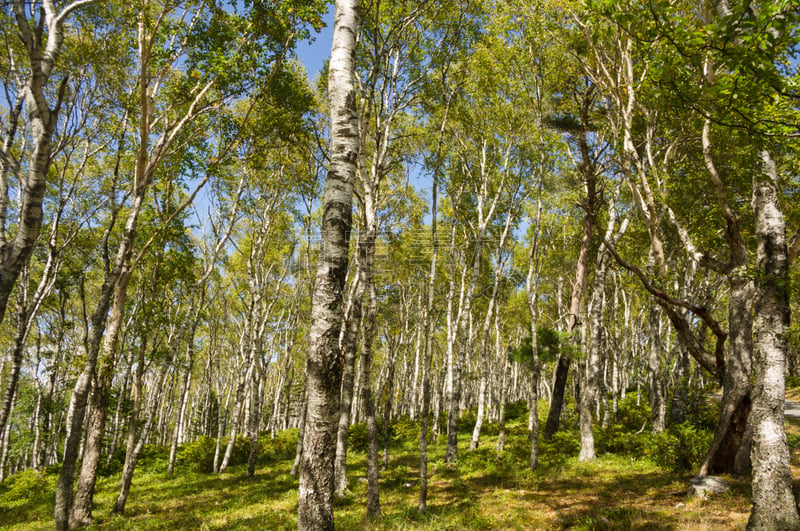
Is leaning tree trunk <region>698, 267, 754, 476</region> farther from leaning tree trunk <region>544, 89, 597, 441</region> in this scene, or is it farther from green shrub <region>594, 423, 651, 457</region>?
leaning tree trunk <region>544, 89, 597, 441</region>

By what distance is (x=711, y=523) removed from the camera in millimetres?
6301

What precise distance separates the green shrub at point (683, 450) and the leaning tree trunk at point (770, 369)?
5081 millimetres

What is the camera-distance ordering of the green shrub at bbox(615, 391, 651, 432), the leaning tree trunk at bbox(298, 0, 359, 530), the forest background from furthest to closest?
the green shrub at bbox(615, 391, 651, 432) < the forest background < the leaning tree trunk at bbox(298, 0, 359, 530)

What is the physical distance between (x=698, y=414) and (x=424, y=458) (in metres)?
13.6

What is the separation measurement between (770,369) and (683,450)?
571 cm

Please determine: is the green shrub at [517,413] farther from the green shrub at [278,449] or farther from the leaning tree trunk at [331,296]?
the leaning tree trunk at [331,296]

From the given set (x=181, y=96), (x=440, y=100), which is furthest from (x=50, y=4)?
(x=440, y=100)

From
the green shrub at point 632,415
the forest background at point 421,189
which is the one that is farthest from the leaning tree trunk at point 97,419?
the green shrub at point 632,415

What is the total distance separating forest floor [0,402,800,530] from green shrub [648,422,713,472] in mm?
240

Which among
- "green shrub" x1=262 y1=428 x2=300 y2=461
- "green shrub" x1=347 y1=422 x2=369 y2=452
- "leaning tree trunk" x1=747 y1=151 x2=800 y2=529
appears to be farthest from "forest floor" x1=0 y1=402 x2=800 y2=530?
"green shrub" x1=262 y1=428 x2=300 y2=461

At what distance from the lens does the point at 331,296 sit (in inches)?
154

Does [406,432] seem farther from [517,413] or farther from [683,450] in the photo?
[683,450]

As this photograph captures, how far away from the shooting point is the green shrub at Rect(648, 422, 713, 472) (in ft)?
32.9

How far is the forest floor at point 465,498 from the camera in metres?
7.33
